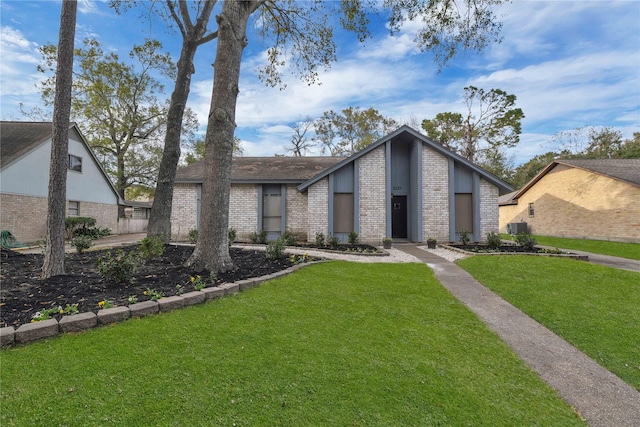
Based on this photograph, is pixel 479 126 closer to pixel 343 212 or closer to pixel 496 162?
pixel 496 162

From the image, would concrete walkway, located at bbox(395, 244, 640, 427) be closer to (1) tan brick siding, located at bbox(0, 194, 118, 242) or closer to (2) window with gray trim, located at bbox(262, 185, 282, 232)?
(2) window with gray trim, located at bbox(262, 185, 282, 232)

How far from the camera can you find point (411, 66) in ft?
35.2

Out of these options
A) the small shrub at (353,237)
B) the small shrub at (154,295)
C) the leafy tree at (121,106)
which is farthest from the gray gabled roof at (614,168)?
the leafy tree at (121,106)

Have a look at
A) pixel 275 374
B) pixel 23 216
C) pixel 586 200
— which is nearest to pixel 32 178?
pixel 23 216

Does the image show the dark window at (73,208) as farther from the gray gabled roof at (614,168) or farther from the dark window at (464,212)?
the gray gabled roof at (614,168)

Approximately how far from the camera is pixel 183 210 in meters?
13.8

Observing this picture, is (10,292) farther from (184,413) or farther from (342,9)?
(342,9)

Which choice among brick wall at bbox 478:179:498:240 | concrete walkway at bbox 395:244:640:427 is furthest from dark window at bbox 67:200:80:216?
brick wall at bbox 478:179:498:240

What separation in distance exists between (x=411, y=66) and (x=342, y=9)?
11.7 feet

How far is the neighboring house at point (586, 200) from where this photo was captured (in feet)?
47.6

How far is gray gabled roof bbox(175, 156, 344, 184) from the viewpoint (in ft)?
45.0

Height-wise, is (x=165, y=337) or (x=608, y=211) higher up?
(x=608, y=211)

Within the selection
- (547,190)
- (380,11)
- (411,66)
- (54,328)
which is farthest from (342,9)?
(547,190)

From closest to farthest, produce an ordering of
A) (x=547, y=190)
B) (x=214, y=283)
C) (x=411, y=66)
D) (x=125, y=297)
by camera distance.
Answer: (x=125, y=297) → (x=214, y=283) → (x=411, y=66) → (x=547, y=190)
